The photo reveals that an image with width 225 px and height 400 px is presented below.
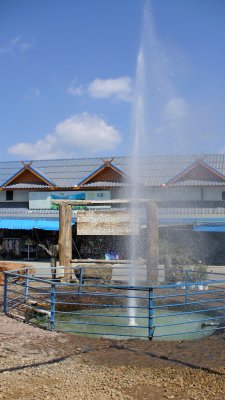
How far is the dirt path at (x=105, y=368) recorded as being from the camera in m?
5.35

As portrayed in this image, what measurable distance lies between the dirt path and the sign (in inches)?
220

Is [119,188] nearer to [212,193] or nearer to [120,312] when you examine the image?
[212,193]

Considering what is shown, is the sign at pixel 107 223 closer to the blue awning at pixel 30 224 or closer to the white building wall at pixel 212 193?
the blue awning at pixel 30 224

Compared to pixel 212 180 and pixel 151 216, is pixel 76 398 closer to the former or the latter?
pixel 151 216

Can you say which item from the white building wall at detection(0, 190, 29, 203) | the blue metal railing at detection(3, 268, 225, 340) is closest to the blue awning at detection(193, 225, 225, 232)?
the blue metal railing at detection(3, 268, 225, 340)

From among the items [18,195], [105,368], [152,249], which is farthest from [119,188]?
[105,368]

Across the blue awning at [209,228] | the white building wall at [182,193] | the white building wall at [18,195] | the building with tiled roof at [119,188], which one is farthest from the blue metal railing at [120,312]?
the white building wall at [18,195]

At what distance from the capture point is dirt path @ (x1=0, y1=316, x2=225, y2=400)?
17.5 ft

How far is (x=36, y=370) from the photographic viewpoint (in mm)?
6121

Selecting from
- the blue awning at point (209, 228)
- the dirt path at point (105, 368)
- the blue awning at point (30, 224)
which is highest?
the blue awning at point (30, 224)

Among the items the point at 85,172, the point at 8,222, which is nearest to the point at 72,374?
the point at 8,222

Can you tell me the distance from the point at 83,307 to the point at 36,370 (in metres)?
6.13

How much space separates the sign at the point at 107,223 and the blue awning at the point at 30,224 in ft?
39.5

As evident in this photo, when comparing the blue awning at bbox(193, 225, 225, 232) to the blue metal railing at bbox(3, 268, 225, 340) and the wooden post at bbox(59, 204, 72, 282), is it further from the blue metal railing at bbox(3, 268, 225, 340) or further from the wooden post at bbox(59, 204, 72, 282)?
the wooden post at bbox(59, 204, 72, 282)
